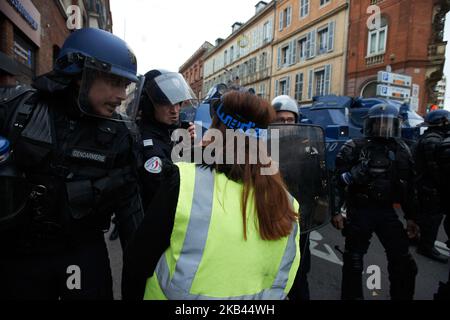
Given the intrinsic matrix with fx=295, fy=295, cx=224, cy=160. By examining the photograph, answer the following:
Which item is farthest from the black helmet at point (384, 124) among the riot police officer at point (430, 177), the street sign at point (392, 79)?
the street sign at point (392, 79)

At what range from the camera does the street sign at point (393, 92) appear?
27.1 feet

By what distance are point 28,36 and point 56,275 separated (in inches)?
233

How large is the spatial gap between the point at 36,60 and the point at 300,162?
6838mm

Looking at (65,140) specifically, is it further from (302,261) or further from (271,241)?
(302,261)

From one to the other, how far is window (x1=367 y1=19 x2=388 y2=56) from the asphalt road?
49.2 feet

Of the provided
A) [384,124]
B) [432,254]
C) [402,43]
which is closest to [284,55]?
[402,43]

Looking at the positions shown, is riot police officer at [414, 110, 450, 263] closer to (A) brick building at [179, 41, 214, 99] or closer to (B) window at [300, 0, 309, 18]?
(B) window at [300, 0, 309, 18]

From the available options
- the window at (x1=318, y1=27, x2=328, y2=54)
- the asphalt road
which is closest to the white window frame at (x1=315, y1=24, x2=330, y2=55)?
the window at (x1=318, y1=27, x2=328, y2=54)

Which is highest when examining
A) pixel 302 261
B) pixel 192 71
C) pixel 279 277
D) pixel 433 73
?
pixel 192 71

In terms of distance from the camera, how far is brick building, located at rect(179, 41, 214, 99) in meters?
43.8

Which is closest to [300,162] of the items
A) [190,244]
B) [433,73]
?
[190,244]

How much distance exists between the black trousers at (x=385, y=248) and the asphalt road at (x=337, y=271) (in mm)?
401

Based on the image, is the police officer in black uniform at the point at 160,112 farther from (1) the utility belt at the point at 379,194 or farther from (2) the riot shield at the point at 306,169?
(1) the utility belt at the point at 379,194

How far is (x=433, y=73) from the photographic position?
15.3 meters
